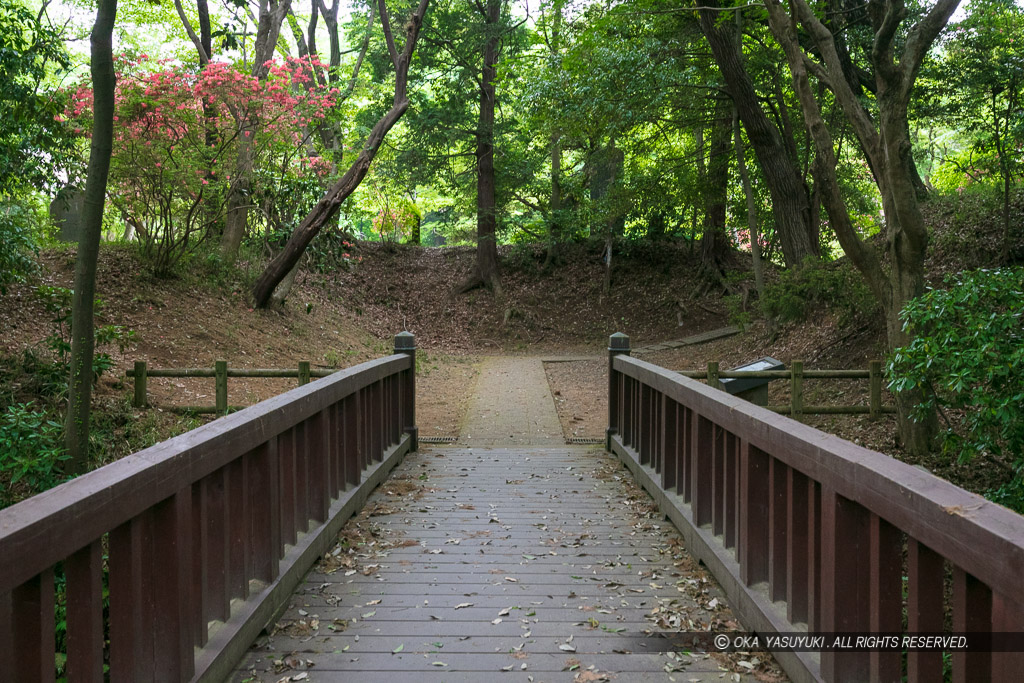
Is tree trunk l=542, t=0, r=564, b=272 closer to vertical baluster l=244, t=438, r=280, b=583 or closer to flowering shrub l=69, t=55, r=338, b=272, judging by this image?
flowering shrub l=69, t=55, r=338, b=272

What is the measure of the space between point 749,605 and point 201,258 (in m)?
14.0

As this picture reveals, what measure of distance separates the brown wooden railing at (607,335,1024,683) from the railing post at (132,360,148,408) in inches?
259

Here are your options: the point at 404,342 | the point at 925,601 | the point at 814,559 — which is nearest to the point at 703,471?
the point at 814,559

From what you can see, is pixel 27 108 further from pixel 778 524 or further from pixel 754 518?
pixel 778 524

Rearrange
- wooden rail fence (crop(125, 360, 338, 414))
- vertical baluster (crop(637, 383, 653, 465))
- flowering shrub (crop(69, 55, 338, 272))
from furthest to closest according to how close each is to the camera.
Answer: flowering shrub (crop(69, 55, 338, 272))
wooden rail fence (crop(125, 360, 338, 414))
vertical baluster (crop(637, 383, 653, 465))

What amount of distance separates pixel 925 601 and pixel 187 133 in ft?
41.0

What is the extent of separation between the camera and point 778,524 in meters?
3.28

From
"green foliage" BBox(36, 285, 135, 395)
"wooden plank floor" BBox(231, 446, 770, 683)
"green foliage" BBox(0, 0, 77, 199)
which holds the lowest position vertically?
"wooden plank floor" BBox(231, 446, 770, 683)

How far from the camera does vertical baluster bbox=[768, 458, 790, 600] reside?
3.27 meters

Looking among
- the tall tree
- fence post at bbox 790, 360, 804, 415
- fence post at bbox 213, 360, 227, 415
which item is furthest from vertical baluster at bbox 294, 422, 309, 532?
fence post at bbox 790, 360, 804, 415

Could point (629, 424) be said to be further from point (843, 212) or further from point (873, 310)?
point (873, 310)

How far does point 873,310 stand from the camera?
11.2 m

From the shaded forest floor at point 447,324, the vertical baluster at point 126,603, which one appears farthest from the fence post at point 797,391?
the vertical baluster at point 126,603

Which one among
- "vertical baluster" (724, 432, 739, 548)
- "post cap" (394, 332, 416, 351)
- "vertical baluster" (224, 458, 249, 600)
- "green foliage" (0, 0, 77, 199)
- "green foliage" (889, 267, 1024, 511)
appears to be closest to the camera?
"vertical baluster" (224, 458, 249, 600)
